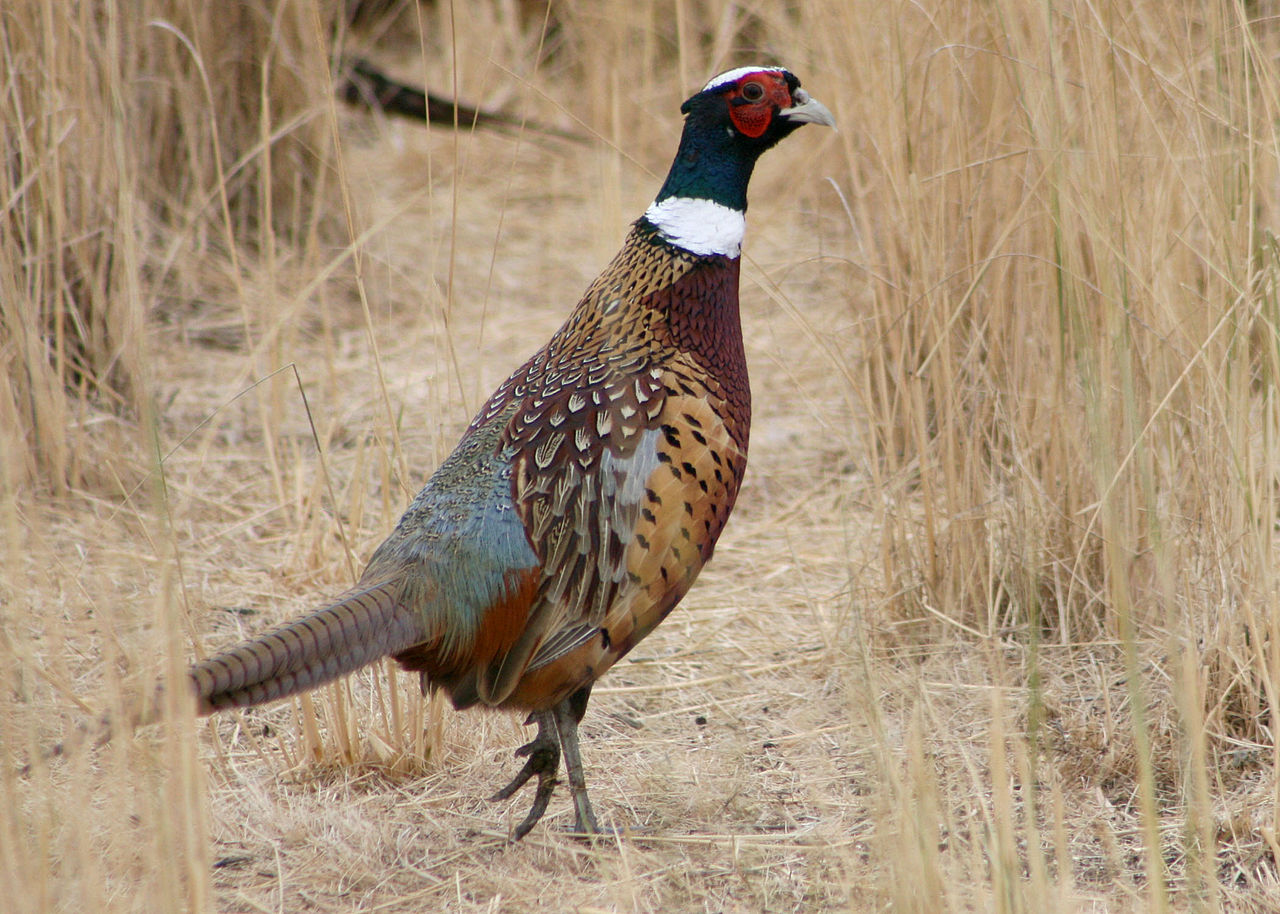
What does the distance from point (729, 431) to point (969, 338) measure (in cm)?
105

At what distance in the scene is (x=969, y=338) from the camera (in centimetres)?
339

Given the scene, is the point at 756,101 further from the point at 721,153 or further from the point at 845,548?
the point at 845,548

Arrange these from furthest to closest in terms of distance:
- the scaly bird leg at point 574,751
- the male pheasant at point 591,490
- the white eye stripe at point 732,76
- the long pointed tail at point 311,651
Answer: the white eye stripe at point 732,76 < the scaly bird leg at point 574,751 < the male pheasant at point 591,490 < the long pointed tail at point 311,651

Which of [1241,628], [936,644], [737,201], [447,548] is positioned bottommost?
[936,644]

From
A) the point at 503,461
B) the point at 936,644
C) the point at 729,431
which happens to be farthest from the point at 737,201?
the point at 936,644

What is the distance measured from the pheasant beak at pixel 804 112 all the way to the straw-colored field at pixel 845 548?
0.33m

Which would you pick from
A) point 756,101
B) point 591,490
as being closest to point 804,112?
point 756,101

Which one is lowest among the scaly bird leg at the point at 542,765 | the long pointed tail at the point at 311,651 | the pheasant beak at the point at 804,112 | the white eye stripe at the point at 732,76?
the scaly bird leg at the point at 542,765

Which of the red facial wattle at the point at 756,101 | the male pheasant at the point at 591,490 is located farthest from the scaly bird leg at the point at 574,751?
the red facial wattle at the point at 756,101

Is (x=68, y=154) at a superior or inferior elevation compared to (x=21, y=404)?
superior

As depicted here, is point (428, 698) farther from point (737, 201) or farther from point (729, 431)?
point (737, 201)

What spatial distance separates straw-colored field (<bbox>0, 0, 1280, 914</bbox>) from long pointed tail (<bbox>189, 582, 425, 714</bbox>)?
0.39 ft

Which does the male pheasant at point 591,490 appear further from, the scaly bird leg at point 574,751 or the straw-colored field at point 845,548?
the straw-colored field at point 845,548

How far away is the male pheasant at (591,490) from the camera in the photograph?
240 centimetres
